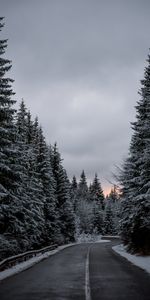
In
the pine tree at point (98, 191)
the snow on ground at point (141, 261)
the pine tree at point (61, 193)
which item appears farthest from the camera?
the pine tree at point (98, 191)

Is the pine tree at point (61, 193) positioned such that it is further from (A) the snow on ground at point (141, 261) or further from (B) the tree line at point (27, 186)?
(A) the snow on ground at point (141, 261)

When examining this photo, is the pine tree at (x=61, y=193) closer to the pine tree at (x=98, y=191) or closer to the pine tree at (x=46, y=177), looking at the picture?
the pine tree at (x=46, y=177)

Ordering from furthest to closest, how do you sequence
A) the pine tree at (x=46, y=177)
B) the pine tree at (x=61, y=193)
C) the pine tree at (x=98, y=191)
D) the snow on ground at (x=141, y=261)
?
the pine tree at (x=98, y=191), the pine tree at (x=61, y=193), the pine tree at (x=46, y=177), the snow on ground at (x=141, y=261)

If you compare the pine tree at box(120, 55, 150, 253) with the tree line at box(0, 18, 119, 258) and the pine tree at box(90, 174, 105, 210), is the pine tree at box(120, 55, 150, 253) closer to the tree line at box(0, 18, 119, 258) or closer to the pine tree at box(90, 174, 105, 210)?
the tree line at box(0, 18, 119, 258)

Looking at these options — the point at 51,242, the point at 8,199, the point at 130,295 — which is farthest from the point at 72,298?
the point at 51,242

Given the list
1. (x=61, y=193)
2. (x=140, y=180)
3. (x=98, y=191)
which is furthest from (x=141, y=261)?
(x=98, y=191)

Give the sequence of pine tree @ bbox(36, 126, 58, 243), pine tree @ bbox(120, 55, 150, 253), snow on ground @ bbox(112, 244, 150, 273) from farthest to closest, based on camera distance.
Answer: pine tree @ bbox(36, 126, 58, 243) < pine tree @ bbox(120, 55, 150, 253) < snow on ground @ bbox(112, 244, 150, 273)

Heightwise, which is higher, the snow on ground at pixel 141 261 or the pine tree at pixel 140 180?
the pine tree at pixel 140 180

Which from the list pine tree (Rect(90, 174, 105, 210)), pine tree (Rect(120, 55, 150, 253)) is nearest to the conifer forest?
pine tree (Rect(120, 55, 150, 253))

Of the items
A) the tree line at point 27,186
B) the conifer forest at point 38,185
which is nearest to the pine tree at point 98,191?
the tree line at point 27,186

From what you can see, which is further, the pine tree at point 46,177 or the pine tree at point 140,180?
the pine tree at point 46,177

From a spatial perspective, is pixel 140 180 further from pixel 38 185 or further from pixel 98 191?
pixel 98 191

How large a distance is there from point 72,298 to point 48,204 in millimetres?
33408

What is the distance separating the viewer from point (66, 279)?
1440 cm
